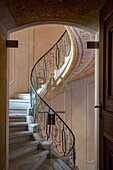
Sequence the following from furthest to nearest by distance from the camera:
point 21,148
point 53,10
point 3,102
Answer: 1. point 21,148
2. point 3,102
3. point 53,10

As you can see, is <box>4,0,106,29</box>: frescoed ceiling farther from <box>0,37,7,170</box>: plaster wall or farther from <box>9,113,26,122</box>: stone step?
<box>9,113,26,122</box>: stone step

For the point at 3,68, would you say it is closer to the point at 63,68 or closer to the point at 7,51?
the point at 7,51

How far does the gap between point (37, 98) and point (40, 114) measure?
26cm

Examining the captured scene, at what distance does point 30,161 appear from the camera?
3.03 m

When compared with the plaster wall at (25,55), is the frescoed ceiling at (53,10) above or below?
above

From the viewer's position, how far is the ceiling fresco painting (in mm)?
1925

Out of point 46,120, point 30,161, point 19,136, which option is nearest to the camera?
point 46,120

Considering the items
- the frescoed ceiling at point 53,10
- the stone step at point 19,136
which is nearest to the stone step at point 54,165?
the stone step at point 19,136

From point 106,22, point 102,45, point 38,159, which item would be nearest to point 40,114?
point 38,159

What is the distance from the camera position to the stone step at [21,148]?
3076 millimetres

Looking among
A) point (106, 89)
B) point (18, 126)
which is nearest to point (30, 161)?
point (18, 126)

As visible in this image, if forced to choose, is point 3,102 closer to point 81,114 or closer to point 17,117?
point 17,117

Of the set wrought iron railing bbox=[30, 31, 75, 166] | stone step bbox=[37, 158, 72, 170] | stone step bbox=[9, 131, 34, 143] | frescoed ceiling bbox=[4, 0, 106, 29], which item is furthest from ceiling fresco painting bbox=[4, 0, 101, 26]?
stone step bbox=[37, 158, 72, 170]

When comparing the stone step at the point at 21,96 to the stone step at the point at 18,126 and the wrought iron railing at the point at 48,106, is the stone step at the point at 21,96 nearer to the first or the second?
the wrought iron railing at the point at 48,106
